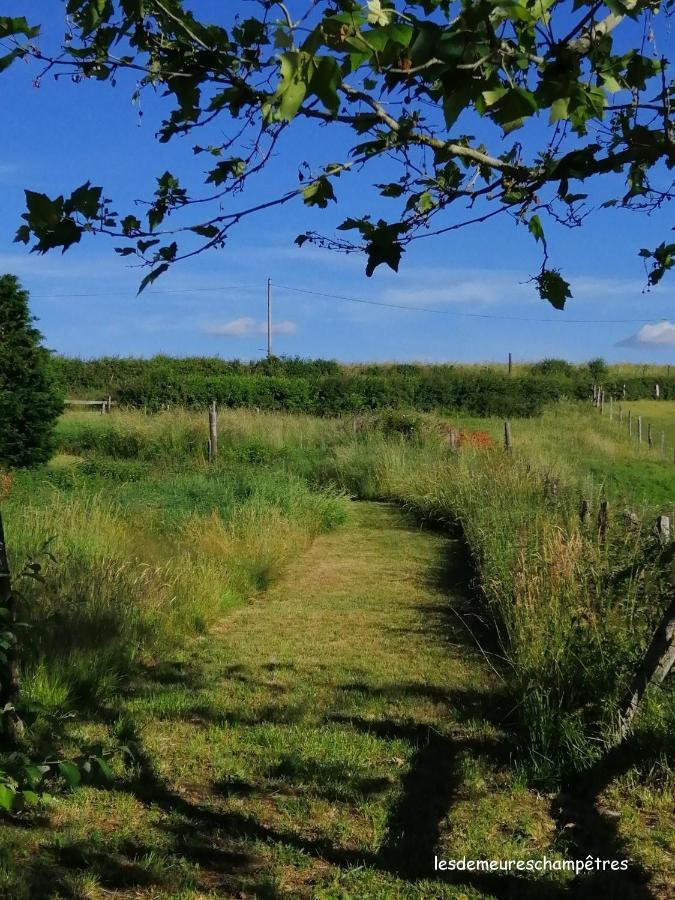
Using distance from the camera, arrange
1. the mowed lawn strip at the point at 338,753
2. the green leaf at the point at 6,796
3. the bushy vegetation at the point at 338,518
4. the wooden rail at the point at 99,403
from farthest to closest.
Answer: the wooden rail at the point at 99,403
the bushy vegetation at the point at 338,518
the mowed lawn strip at the point at 338,753
the green leaf at the point at 6,796

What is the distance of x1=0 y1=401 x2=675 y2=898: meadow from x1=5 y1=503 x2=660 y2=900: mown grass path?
0.01 meters

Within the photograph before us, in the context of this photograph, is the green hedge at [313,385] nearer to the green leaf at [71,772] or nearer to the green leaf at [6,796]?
the green leaf at [71,772]

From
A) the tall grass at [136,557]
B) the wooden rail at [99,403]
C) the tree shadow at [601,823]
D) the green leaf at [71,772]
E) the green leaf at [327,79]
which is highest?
the green leaf at [327,79]

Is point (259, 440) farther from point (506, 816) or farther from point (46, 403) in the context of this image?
point (506, 816)

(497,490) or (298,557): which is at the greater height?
(497,490)

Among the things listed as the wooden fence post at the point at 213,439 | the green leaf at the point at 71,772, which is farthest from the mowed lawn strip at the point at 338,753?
the wooden fence post at the point at 213,439

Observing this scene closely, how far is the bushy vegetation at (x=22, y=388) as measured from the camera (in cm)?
1555

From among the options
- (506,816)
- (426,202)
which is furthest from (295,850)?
(426,202)

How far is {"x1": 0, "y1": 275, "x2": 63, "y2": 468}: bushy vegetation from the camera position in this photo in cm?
1555

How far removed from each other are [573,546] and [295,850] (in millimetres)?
2935

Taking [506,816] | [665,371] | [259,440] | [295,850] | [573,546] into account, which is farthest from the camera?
[665,371]

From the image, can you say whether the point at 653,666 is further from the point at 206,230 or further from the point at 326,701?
the point at 206,230

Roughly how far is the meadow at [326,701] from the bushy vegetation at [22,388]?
Result: 665 cm

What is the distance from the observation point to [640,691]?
3.73 meters
